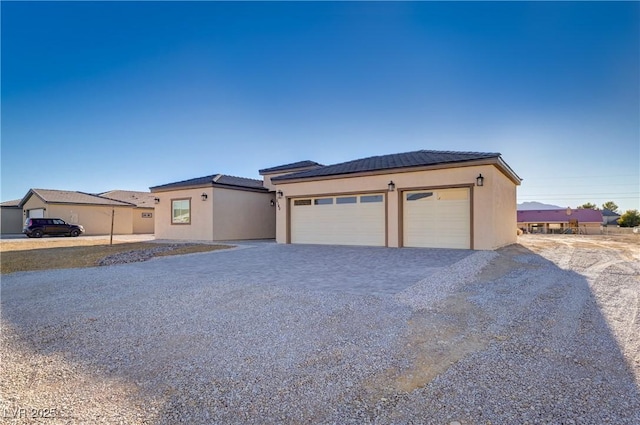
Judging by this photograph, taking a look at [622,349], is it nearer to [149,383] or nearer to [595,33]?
[149,383]

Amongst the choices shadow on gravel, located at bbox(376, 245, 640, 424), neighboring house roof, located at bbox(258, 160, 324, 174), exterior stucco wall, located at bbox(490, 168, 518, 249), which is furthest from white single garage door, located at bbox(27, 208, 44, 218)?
shadow on gravel, located at bbox(376, 245, 640, 424)

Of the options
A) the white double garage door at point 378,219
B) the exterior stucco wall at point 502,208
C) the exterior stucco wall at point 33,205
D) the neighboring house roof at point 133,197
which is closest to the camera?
the exterior stucco wall at point 502,208

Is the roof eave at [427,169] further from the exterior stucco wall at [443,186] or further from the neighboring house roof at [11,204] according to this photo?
the neighboring house roof at [11,204]

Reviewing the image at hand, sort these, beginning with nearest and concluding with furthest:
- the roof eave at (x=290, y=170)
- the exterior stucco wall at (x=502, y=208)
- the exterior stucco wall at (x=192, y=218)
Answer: the exterior stucco wall at (x=502, y=208), the exterior stucco wall at (x=192, y=218), the roof eave at (x=290, y=170)

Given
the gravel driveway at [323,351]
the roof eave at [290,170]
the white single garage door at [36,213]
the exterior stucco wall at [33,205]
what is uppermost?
the roof eave at [290,170]

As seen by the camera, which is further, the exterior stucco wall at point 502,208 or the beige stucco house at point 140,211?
the beige stucco house at point 140,211

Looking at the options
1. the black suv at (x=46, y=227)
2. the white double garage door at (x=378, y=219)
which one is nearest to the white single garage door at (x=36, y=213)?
the black suv at (x=46, y=227)

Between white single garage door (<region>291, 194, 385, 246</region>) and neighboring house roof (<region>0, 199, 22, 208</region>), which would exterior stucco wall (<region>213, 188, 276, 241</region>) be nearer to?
white single garage door (<region>291, 194, 385, 246</region>)

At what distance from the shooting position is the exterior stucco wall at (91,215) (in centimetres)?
2406

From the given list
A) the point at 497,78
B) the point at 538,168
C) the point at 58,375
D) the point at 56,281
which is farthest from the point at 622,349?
the point at 538,168

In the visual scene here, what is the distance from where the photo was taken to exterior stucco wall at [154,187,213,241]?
16266 mm

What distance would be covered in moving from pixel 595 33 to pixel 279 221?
14.0 metres

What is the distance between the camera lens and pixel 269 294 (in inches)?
199

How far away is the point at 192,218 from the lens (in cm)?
1689
